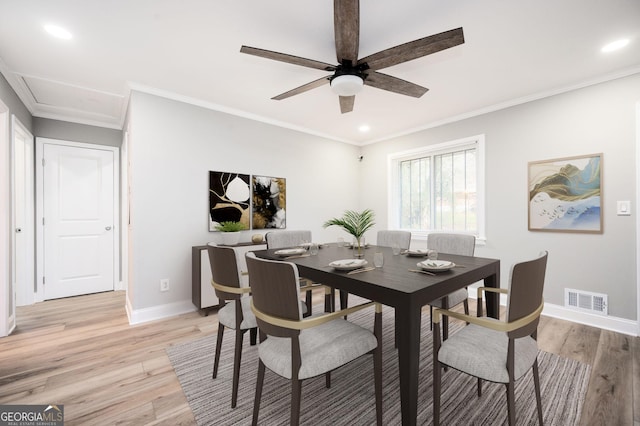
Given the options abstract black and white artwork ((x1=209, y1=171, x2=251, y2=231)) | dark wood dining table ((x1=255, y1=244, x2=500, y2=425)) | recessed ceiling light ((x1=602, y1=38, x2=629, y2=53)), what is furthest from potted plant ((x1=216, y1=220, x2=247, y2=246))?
recessed ceiling light ((x1=602, y1=38, x2=629, y2=53))

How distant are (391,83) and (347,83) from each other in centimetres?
47

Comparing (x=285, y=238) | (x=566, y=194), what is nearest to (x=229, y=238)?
(x=285, y=238)

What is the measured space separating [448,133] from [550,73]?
1355 mm

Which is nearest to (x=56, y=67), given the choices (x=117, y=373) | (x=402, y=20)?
(x=117, y=373)

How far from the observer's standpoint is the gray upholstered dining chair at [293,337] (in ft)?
4.04

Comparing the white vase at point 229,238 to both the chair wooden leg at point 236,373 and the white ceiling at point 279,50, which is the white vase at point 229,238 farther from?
the chair wooden leg at point 236,373

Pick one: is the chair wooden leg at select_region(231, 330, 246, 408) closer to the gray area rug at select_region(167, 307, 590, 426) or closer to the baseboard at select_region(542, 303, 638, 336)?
the gray area rug at select_region(167, 307, 590, 426)

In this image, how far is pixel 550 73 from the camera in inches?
106

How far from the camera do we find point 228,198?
3592 millimetres

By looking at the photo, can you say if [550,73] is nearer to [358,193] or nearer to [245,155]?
[358,193]

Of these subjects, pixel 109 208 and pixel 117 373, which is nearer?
pixel 117 373

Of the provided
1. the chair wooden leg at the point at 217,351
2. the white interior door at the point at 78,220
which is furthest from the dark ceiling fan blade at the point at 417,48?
the white interior door at the point at 78,220

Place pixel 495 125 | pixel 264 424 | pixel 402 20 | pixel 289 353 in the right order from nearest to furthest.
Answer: pixel 289 353, pixel 264 424, pixel 402 20, pixel 495 125

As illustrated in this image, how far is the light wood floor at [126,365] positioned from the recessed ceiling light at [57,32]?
2571mm
